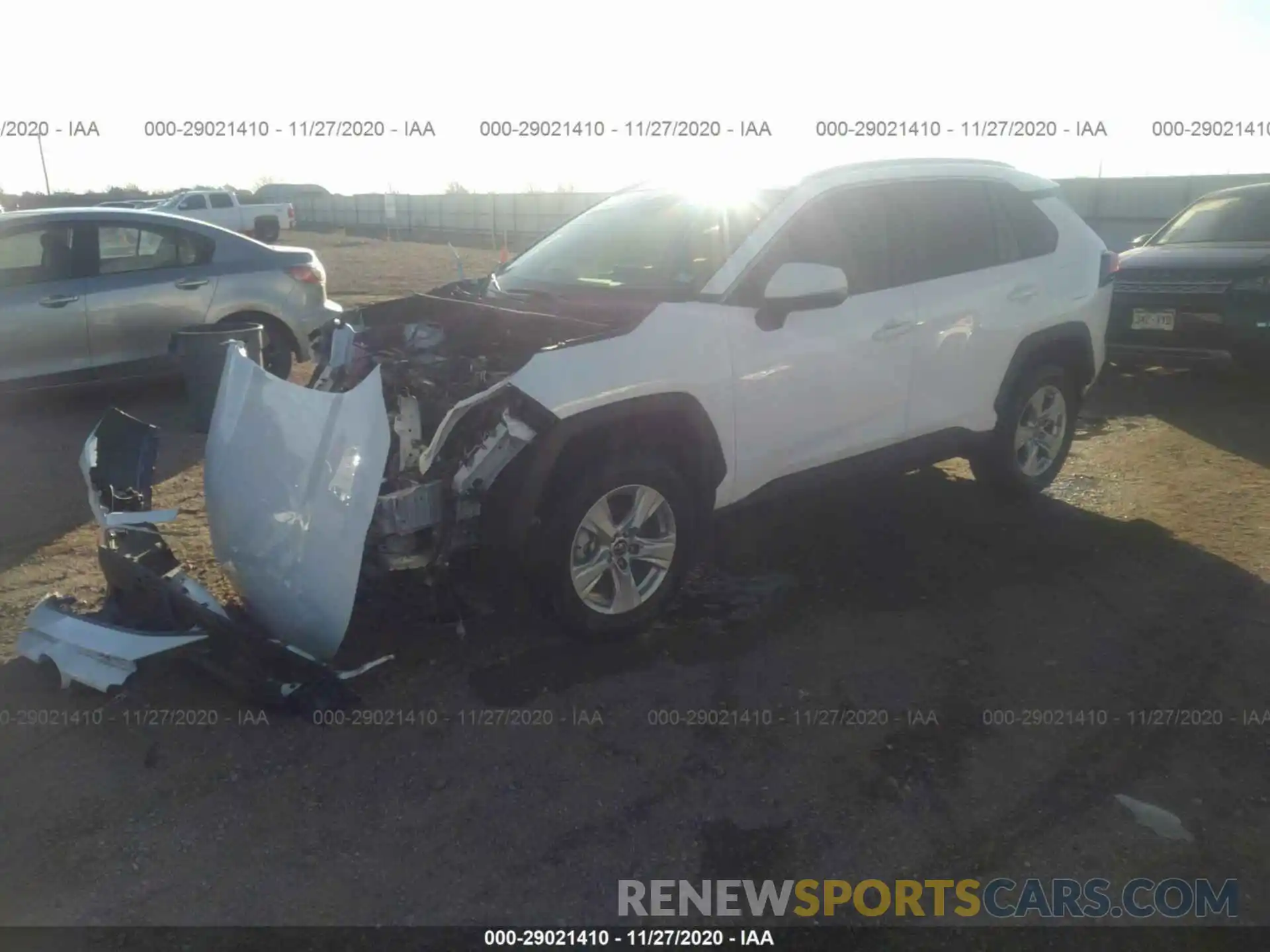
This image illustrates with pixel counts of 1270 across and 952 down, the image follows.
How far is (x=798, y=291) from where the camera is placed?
4305 mm

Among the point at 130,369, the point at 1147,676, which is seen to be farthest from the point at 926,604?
the point at 130,369

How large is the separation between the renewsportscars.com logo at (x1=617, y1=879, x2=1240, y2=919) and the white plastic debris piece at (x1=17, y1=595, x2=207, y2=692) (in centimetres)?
195

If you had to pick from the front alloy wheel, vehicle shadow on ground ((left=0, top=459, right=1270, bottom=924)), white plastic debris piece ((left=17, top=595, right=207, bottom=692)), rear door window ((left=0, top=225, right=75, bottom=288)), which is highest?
→ rear door window ((left=0, top=225, right=75, bottom=288))

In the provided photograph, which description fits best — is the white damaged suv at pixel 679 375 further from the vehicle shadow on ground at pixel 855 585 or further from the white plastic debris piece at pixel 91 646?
the white plastic debris piece at pixel 91 646

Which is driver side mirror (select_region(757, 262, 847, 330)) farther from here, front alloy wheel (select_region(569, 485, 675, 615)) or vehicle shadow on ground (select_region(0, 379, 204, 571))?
vehicle shadow on ground (select_region(0, 379, 204, 571))

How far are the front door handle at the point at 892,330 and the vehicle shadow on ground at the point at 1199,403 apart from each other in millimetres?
3511

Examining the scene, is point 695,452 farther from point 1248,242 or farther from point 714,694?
point 1248,242

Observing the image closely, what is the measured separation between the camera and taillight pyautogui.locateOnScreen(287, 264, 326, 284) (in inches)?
331

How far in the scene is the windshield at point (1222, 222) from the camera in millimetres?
9227

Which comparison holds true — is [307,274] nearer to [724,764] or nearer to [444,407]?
[444,407]

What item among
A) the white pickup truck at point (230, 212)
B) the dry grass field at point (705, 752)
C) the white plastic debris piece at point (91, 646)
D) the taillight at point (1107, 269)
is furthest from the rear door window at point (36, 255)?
the white pickup truck at point (230, 212)

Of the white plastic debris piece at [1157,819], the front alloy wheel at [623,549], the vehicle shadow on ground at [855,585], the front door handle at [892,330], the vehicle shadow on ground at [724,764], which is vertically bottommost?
the white plastic debris piece at [1157,819]

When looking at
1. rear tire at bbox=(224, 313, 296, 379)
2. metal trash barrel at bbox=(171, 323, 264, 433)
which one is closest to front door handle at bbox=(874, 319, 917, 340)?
metal trash barrel at bbox=(171, 323, 264, 433)

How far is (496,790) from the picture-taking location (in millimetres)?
3330
